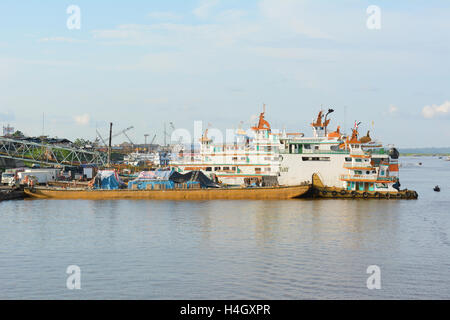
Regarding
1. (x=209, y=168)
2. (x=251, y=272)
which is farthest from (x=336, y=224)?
(x=209, y=168)

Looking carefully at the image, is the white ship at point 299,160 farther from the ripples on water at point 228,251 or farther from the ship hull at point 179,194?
the ripples on water at point 228,251

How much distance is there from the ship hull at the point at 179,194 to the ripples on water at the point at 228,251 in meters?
6.00

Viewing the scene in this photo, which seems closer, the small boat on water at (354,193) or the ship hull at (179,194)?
the small boat on water at (354,193)

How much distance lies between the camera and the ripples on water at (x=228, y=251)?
2645cm

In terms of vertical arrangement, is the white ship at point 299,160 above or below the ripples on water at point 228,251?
above

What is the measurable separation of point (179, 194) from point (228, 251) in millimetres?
32297

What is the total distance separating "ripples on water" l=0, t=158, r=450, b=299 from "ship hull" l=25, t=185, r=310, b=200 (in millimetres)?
6001

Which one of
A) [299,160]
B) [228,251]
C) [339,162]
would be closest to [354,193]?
[339,162]

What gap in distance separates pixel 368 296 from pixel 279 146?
44862 mm

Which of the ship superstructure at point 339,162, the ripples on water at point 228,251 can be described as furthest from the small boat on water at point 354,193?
the ripples on water at point 228,251

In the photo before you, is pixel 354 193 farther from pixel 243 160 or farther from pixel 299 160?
pixel 243 160

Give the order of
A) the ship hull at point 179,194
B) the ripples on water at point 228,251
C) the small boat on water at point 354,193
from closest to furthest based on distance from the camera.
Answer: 1. the ripples on water at point 228,251
2. the small boat on water at point 354,193
3. the ship hull at point 179,194

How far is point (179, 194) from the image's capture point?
66.3m
